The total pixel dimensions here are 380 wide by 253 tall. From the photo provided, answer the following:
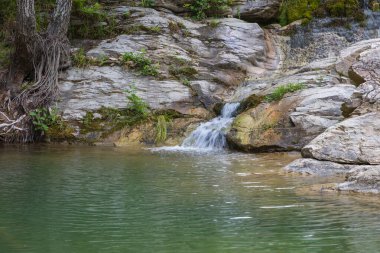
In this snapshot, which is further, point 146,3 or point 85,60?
point 146,3

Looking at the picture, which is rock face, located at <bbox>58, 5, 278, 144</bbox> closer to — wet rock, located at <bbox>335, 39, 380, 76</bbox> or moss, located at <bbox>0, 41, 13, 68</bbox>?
moss, located at <bbox>0, 41, 13, 68</bbox>

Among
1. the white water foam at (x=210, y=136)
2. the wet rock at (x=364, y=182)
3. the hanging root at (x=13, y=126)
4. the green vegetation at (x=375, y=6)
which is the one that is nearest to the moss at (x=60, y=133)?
the hanging root at (x=13, y=126)

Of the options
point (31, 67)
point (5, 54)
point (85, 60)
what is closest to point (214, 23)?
point (85, 60)

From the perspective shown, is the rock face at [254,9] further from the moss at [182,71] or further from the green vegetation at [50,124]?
the green vegetation at [50,124]

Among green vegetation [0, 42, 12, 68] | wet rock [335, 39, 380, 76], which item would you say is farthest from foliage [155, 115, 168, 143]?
green vegetation [0, 42, 12, 68]

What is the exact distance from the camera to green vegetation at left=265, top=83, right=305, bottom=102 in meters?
11.9

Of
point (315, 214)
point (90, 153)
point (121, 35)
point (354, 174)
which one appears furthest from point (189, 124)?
point (315, 214)

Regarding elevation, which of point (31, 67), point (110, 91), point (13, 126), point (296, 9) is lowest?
point (13, 126)

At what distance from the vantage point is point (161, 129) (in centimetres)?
1294

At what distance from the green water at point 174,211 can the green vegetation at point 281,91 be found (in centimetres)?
299

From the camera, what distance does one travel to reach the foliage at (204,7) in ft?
57.5

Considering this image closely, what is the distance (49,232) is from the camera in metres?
4.81

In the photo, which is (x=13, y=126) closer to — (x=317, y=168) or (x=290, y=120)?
(x=290, y=120)

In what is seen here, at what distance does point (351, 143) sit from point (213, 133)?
4.48 m
